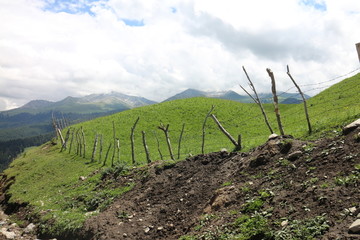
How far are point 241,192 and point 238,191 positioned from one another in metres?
0.18

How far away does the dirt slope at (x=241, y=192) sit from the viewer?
24.5 ft

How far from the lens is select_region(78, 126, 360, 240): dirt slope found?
7.46 metres

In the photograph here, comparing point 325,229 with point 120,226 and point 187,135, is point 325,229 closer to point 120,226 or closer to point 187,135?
point 120,226

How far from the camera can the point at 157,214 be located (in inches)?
496

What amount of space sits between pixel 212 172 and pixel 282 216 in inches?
270

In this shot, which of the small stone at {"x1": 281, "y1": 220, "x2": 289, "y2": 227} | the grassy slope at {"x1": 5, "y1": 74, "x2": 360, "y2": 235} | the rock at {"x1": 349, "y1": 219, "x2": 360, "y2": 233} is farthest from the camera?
the grassy slope at {"x1": 5, "y1": 74, "x2": 360, "y2": 235}

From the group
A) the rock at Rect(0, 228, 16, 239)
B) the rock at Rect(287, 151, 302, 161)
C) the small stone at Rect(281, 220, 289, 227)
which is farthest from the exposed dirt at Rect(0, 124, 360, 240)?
the rock at Rect(0, 228, 16, 239)

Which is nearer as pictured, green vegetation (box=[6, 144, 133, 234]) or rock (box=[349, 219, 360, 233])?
rock (box=[349, 219, 360, 233])

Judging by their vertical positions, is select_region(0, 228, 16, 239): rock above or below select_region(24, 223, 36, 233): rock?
above

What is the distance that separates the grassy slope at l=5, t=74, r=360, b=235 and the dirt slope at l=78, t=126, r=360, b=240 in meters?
2.85

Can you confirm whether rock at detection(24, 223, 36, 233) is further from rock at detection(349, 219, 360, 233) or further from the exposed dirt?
rock at detection(349, 219, 360, 233)

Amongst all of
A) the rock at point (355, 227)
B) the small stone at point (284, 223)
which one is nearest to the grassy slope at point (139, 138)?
the small stone at point (284, 223)

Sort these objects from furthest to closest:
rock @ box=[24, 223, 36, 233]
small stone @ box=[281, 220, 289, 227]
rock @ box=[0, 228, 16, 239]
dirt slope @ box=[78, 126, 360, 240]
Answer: rock @ box=[24, 223, 36, 233] < rock @ box=[0, 228, 16, 239] < dirt slope @ box=[78, 126, 360, 240] < small stone @ box=[281, 220, 289, 227]

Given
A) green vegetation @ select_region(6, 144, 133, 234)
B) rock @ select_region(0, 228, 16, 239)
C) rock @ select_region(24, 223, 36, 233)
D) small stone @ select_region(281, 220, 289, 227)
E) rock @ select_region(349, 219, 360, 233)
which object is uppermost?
rock @ select_region(349, 219, 360, 233)
